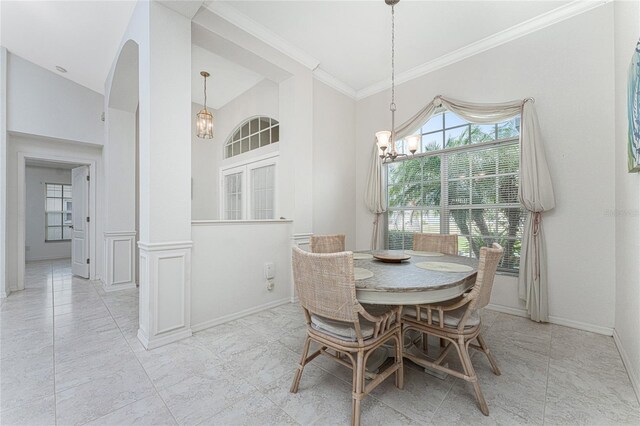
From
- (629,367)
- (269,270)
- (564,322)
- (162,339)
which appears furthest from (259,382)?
(564,322)

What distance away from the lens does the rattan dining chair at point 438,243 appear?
265 centimetres

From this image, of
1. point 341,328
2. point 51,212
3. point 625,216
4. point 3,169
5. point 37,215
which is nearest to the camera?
point 341,328

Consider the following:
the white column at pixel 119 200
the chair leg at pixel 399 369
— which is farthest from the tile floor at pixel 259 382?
the white column at pixel 119 200

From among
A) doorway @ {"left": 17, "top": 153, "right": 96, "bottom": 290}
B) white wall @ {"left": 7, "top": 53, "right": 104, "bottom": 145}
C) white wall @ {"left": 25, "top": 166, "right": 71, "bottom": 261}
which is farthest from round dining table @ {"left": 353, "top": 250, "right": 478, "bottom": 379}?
white wall @ {"left": 25, "top": 166, "right": 71, "bottom": 261}

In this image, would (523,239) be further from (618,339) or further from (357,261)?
(357,261)

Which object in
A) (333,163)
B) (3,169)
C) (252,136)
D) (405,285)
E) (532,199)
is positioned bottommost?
(405,285)

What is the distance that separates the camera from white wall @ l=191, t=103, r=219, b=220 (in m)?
5.12

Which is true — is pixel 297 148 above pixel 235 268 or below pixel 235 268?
above

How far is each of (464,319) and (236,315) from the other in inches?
86.6

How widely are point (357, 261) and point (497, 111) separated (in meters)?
2.39

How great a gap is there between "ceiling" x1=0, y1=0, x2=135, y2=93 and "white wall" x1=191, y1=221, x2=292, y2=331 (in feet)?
7.83

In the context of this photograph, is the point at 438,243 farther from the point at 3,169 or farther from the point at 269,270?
the point at 3,169

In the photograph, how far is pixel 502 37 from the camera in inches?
116

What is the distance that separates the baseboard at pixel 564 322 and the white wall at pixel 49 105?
621 cm
